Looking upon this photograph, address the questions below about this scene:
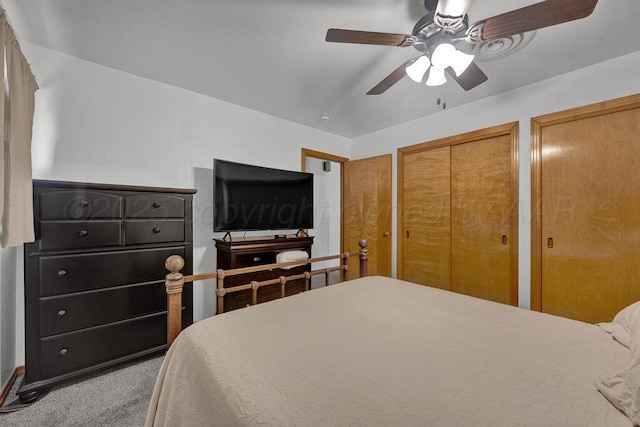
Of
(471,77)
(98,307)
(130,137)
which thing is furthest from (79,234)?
(471,77)

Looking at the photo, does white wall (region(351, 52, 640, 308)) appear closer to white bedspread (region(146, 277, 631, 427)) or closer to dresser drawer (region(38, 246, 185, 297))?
white bedspread (region(146, 277, 631, 427))

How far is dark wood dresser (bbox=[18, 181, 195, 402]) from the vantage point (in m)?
1.65

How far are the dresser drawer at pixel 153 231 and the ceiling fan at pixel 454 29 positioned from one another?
1.84 metres

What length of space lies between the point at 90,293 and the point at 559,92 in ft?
13.9

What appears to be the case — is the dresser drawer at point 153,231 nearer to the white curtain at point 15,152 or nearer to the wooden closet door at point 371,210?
the white curtain at point 15,152

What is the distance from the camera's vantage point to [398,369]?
33.9 inches

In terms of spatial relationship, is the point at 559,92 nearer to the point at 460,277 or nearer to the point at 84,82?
the point at 460,277

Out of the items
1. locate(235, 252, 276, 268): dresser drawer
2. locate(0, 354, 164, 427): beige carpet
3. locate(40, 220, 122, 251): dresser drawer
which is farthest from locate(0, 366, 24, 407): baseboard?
locate(235, 252, 276, 268): dresser drawer

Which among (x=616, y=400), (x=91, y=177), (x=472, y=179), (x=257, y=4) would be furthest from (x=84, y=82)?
(x=472, y=179)

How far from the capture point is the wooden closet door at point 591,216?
204cm

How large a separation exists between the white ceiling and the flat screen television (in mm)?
832

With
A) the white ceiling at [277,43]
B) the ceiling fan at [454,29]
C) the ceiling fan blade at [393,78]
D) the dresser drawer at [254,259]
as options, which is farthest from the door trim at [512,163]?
the dresser drawer at [254,259]

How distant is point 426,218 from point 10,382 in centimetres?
399

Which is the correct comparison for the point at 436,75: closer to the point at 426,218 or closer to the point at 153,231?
the point at 426,218
